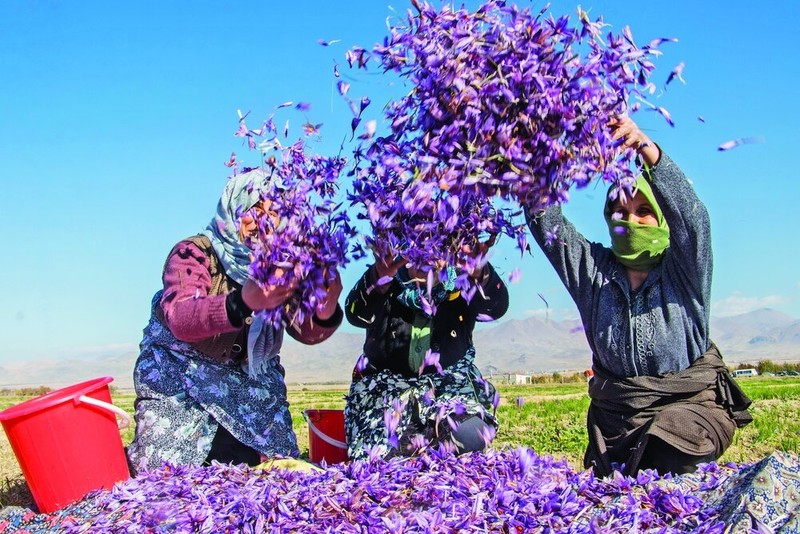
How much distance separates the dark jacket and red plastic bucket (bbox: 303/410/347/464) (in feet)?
2.44

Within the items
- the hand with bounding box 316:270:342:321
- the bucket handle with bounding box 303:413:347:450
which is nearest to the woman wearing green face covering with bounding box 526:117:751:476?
the hand with bounding box 316:270:342:321

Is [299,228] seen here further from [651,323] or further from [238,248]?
[651,323]

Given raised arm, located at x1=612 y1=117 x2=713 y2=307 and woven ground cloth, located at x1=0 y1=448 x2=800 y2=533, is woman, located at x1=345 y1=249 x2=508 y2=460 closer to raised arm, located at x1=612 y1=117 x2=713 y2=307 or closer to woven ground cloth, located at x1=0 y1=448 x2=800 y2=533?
woven ground cloth, located at x1=0 y1=448 x2=800 y2=533

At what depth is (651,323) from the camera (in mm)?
3949

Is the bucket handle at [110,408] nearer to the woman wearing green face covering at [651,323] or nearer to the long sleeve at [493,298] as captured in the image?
the long sleeve at [493,298]

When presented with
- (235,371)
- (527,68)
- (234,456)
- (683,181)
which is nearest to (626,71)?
(527,68)

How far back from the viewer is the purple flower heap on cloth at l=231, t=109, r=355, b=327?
11.0ft

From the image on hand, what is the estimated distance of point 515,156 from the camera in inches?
119

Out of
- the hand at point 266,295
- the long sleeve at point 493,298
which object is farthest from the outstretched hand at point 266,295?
the long sleeve at point 493,298

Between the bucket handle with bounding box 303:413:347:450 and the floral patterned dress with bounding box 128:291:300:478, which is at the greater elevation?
the floral patterned dress with bounding box 128:291:300:478

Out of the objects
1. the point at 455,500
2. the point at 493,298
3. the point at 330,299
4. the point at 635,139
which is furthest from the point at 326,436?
the point at 635,139

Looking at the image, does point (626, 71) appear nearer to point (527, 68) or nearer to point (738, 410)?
point (527, 68)

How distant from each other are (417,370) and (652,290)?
1.33 meters

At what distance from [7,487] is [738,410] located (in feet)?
15.4
